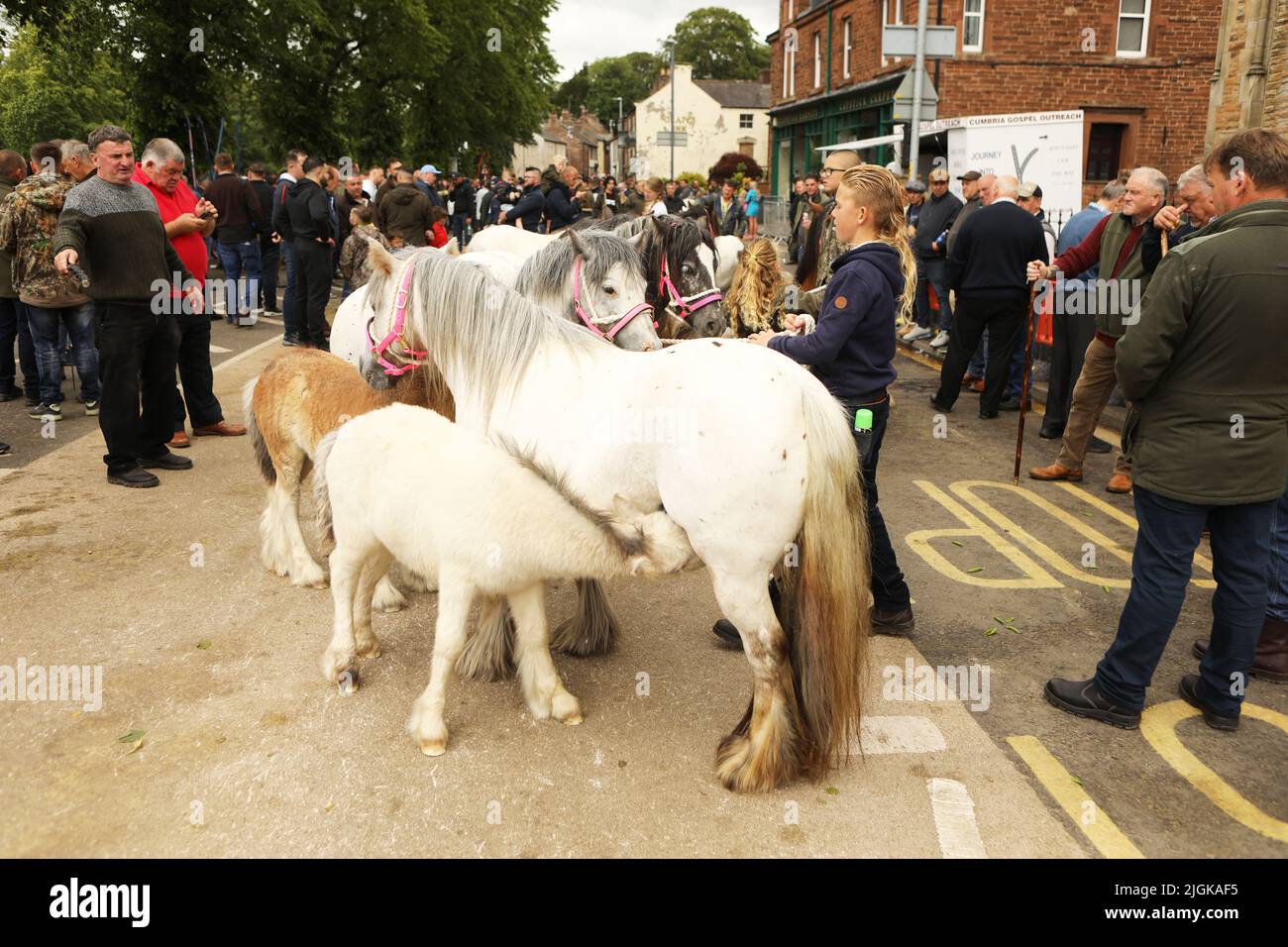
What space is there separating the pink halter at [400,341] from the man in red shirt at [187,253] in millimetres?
3903

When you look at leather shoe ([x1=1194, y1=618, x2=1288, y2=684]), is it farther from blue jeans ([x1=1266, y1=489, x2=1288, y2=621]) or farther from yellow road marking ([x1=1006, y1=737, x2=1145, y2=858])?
yellow road marking ([x1=1006, y1=737, x2=1145, y2=858])

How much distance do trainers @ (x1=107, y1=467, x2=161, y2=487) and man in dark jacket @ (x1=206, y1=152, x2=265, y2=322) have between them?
7993mm

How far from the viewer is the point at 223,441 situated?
8234 mm

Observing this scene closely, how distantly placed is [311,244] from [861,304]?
32.5ft

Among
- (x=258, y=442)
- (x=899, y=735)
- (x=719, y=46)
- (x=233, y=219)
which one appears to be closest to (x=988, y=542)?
(x=899, y=735)

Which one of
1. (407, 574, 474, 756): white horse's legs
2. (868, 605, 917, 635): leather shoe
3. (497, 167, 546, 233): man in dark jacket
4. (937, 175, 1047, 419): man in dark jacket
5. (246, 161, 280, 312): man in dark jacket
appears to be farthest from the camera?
(246, 161, 280, 312): man in dark jacket

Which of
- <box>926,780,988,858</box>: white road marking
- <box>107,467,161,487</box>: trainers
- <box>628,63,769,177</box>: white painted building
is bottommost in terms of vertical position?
<box>926,780,988,858</box>: white road marking

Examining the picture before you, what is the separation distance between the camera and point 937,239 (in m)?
12.4

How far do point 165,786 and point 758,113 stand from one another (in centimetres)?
8107

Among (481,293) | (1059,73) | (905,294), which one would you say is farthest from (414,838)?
(1059,73)

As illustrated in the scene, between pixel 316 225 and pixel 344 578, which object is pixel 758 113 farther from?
pixel 344 578

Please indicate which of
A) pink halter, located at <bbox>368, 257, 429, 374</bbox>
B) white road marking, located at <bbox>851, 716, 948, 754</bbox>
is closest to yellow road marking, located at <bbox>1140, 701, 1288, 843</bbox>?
white road marking, located at <bbox>851, 716, 948, 754</bbox>

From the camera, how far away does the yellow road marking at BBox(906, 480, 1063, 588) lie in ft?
18.2

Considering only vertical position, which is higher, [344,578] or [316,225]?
[316,225]
